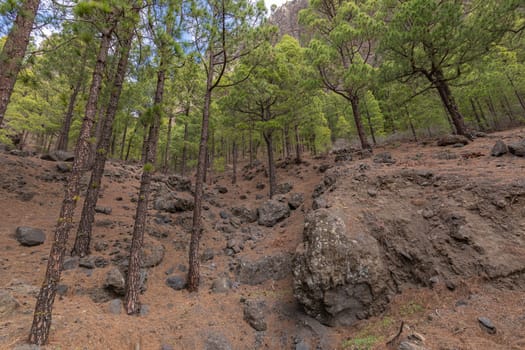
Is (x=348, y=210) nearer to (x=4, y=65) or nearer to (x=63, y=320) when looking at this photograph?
(x=63, y=320)

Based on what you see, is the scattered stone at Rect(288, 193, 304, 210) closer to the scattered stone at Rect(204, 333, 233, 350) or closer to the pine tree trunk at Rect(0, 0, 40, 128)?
the scattered stone at Rect(204, 333, 233, 350)

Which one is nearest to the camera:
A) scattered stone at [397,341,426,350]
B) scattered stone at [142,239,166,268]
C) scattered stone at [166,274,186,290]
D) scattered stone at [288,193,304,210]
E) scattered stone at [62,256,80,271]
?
scattered stone at [397,341,426,350]

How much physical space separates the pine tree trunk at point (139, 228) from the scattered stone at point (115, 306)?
153 millimetres

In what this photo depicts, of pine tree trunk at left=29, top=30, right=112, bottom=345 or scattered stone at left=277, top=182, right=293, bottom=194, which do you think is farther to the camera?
scattered stone at left=277, top=182, right=293, bottom=194

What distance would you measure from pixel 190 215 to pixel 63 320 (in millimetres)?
6775

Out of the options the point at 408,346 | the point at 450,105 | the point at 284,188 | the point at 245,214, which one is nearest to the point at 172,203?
the point at 245,214

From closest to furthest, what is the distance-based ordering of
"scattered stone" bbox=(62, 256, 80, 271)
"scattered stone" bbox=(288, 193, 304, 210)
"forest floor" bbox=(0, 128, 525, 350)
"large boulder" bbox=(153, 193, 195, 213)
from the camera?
"forest floor" bbox=(0, 128, 525, 350)
"scattered stone" bbox=(62, 256, 80, 271)
"large boulder" bbox=(153, 193, 195, 213)
"scattered stone" bbox=(288, 193, 304, 210)

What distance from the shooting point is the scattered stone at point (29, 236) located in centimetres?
709

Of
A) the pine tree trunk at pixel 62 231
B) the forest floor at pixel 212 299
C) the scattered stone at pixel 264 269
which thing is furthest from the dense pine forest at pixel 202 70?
the scattered stone at pixel 264 269

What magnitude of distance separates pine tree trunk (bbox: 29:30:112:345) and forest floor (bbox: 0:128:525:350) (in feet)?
1.16

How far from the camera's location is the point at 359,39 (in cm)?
1299

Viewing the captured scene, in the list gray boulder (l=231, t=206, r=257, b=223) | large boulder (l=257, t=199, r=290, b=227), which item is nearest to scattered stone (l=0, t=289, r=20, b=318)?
large boulder (l=257, t=199, r=290, b=227)

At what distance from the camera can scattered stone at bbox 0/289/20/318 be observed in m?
4.22

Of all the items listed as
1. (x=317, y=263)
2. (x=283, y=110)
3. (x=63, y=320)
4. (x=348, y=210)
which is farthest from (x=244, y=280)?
(x=283, y=110)
